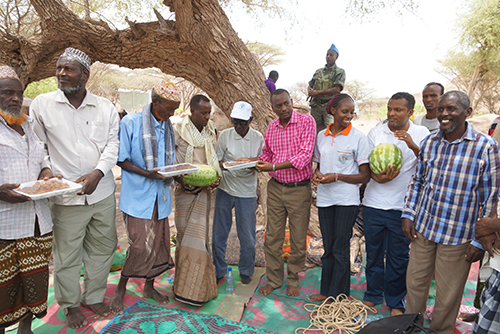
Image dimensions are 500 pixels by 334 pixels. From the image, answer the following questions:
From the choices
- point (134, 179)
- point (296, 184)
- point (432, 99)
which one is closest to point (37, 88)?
point (134, 179)

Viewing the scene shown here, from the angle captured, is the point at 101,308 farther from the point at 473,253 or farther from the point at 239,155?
the point at 473,253

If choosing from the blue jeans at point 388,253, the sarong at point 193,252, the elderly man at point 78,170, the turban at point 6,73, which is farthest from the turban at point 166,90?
the blue jeans at point 388,253

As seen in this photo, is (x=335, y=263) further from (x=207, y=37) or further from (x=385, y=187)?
(x=207, y=37)

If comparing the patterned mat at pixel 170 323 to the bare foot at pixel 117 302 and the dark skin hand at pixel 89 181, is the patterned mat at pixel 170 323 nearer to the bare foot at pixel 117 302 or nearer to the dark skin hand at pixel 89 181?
the bare foot at pixel 117 302

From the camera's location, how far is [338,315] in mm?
3141

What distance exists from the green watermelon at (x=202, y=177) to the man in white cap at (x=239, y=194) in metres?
0.44

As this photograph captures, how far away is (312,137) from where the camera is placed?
11.1ft

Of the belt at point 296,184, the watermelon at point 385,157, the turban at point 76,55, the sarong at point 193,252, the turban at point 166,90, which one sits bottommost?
the sarong at point 193,252

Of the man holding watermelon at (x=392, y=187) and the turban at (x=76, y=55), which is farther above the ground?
the turban at (x=76, y=55)

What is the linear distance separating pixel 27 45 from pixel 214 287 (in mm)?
6154

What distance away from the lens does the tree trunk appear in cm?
528

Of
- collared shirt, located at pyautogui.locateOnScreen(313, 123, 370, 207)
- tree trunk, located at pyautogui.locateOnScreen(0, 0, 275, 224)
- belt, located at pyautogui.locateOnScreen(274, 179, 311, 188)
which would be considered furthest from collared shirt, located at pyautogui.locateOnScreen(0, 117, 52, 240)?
tree trunk, located at pyautogui.locateOnScreen(0, 0, 275, 224)

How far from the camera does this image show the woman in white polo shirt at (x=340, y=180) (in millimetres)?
3162

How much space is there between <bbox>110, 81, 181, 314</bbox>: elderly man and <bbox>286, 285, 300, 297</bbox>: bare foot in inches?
63.4
